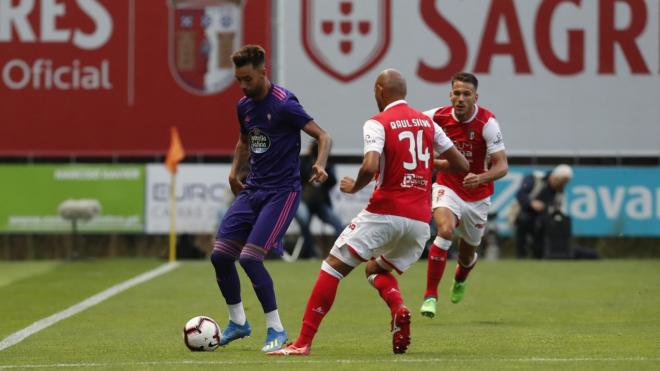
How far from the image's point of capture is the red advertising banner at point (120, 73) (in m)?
26.0

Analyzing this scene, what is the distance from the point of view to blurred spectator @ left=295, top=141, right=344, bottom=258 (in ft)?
79.7

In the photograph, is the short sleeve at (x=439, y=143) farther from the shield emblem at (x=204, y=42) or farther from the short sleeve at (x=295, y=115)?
the shield emblem at (x=204, y=42)

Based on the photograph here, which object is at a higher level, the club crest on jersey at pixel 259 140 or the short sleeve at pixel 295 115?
the short sleeve at pixel 295 115

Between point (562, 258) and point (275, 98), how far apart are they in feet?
47.2

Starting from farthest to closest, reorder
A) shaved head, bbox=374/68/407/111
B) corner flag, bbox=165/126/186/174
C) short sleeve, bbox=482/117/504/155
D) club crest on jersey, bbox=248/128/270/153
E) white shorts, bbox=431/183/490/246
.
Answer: corner flag, bbox=165/126/186/174 < white shorts, bbox=431/183/490/246 < short sleeve, bbox=482/117/504/155 < club crest on jersey, bbox=248/128/270/153 < shaved head, bbox=374/68/407/111

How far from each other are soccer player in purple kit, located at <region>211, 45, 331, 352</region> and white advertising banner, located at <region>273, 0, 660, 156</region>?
1499 cm

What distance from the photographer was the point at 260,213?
35.8ft

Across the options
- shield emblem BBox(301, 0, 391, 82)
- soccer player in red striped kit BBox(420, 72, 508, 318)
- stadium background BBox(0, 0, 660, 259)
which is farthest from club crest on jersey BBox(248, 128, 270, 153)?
shield emblem BBox(301, 0, 391, 82)

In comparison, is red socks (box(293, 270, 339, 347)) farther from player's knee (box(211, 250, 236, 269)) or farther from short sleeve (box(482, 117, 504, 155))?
short sleeve (box(482, 117, 504, 155))

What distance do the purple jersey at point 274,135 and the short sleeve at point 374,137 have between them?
0.70 metres

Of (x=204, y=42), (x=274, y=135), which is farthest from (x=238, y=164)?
(x=204, y=42)

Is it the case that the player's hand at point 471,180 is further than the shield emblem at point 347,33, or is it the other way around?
the shield emblem at point 347,33

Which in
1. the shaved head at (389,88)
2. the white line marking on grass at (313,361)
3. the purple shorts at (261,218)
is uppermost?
the shaved head at (389,88)

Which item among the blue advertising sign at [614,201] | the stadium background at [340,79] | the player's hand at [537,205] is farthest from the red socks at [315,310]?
the blue advertising sign at [614,201]
